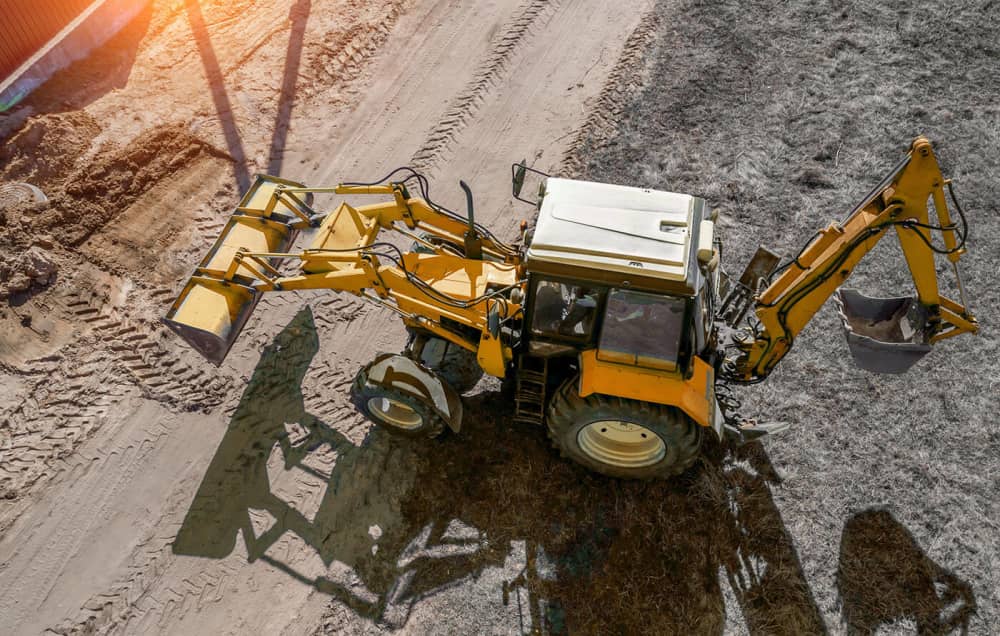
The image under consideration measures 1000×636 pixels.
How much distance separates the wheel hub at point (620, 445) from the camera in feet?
20.7

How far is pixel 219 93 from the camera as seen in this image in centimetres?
1051

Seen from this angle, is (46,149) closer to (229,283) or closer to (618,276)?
(229,283)

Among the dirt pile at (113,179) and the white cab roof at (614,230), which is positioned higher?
the dirt pile at (113,179)

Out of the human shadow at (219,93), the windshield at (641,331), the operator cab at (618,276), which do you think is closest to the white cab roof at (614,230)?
the operator cab at (618,276)

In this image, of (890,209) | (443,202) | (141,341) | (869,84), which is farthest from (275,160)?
(869,84)

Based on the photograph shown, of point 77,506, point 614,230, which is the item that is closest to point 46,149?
point 77,506

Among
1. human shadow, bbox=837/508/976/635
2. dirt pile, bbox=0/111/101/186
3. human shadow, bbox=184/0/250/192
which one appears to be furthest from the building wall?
human shadow, bbox=837/508/976/635

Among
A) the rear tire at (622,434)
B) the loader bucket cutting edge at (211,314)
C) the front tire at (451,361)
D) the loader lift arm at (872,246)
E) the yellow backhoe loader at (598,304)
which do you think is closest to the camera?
the loader lift arm at (872,246)

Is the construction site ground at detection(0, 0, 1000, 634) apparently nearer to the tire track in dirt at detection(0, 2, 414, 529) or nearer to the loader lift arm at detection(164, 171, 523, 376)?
the tire track in dirt at detection(0, 2, 414, 529)

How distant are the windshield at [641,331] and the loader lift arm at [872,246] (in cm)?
100

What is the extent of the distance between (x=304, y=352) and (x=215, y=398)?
3.40ft

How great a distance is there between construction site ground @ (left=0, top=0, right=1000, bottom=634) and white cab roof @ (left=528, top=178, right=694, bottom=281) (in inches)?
92.9

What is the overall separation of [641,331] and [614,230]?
0.85 meters

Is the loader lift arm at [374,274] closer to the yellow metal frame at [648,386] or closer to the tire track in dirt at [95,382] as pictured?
the yellow metal frame at [648,386]
